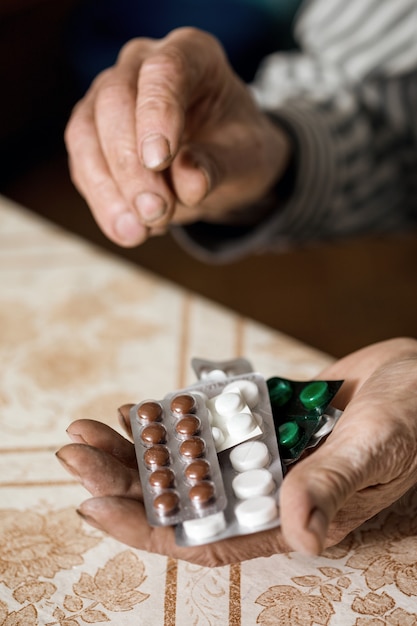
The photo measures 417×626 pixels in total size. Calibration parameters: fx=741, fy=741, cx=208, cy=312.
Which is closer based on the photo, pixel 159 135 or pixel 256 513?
pixel 256 513

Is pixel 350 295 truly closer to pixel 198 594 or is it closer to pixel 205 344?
pixel 205 344

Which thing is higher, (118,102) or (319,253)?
(118,102)

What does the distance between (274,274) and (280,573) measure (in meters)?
0.40

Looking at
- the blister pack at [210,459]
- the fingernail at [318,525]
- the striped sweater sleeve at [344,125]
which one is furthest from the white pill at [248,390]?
the striped sweater sleeve at [344,125]

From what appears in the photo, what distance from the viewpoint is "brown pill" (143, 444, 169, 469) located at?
0.41 meters

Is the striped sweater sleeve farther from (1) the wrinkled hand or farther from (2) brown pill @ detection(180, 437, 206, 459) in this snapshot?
(2) brown pill @ detection(180, 437, 206, 459)

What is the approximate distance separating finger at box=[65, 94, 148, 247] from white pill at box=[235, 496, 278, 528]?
0.29m

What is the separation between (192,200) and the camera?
64 cm

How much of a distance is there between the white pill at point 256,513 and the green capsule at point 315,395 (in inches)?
3.3

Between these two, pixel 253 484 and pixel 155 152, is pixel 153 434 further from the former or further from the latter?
pixel 155 152

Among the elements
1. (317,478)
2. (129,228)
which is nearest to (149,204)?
(129,228)

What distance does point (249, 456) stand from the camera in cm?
41

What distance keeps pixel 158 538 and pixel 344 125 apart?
0.69 m

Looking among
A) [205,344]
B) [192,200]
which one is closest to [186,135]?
[192,200]
